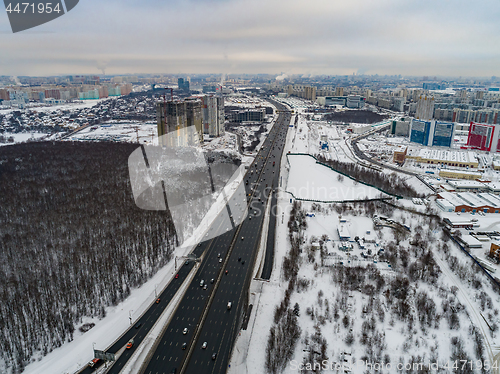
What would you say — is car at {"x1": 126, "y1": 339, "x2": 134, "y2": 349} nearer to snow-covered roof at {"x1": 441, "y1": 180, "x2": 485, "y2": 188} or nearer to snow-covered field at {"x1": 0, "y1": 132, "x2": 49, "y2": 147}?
snow-covered roof at {"x1": 441, "y1": 180, "x2": 485, "y2": 188}

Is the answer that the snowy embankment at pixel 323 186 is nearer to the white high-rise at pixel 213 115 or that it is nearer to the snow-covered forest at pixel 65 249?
the snow-covered forest at pixel 65 249

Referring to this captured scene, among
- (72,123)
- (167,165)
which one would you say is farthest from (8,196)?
(72,123)

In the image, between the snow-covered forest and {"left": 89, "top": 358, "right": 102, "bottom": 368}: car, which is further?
the snow-covered forest

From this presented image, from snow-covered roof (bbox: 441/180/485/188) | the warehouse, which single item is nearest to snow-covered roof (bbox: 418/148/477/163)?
snow-covered roof (bbox: 441/180/485/188)

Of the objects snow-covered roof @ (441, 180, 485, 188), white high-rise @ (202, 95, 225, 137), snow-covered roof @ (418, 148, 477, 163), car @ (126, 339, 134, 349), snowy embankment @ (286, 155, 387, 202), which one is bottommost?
car @ (126, 339, 134, 349)

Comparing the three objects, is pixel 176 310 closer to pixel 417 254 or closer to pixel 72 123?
pixel 417 254

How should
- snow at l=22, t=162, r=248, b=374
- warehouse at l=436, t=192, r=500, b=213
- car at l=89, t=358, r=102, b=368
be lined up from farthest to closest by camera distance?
warehouse at l=436, t=192, r=500, b=213 → snow at l=22, t=162, r=248, b=374 → car at l=89, t=358, r=102, b=368

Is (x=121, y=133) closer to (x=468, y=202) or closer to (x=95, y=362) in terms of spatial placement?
(x=95, y=362)
